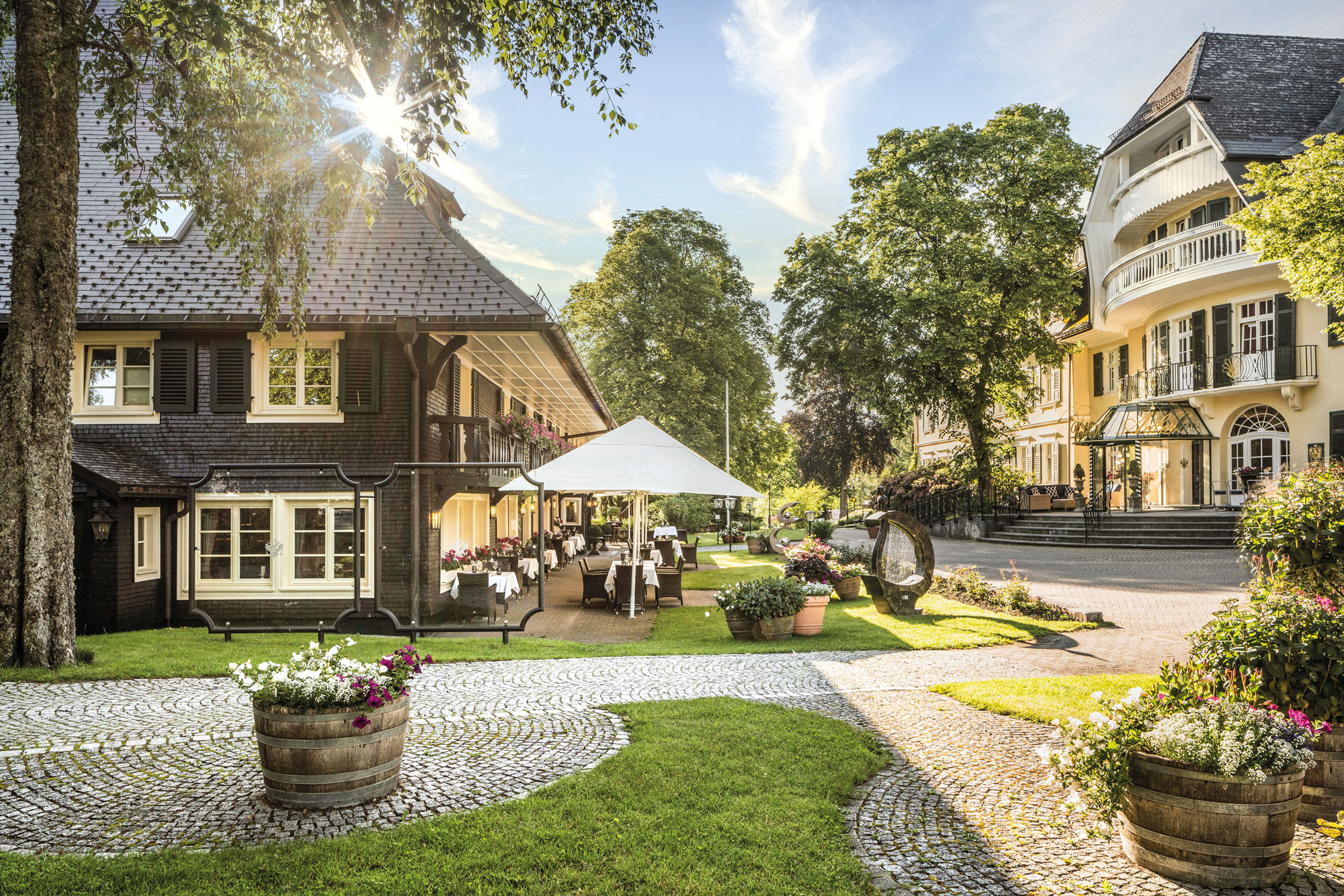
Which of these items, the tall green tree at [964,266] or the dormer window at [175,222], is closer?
the dormer window at [175,222]

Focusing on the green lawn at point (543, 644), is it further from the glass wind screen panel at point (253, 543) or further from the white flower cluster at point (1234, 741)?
the white flower cluster at point (1234, 741)

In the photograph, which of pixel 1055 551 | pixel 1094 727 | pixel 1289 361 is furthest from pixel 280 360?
pixel 1289 361

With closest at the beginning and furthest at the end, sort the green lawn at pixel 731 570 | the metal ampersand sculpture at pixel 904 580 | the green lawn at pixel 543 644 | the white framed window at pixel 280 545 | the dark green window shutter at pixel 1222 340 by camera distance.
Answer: the green lawn at pixel 543 644 < the metal ampersand sculpture at pixel 904 580 < the white framed window at pixel 280 545 < the green lawn at pixel 731 570 < the dark green window shutter at pixel 1222 340

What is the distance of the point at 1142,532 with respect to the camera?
2208cm

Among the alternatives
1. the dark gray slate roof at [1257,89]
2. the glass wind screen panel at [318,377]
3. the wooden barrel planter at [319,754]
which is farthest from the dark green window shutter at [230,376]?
the dark gray slate roof at [1257,89]

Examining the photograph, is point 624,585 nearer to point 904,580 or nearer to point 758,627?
point 758,627

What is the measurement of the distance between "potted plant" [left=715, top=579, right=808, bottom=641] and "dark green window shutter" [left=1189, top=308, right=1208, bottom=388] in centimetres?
2020

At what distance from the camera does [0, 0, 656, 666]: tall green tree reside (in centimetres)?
776

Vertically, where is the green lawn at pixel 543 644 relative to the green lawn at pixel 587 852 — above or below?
below

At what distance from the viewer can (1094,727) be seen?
159 inches

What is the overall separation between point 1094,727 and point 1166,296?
26.3 m

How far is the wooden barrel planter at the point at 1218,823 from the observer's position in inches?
143

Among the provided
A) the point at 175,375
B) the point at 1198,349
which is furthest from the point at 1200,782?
the point at 1198,349

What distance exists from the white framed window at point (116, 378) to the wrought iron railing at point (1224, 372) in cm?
2677
